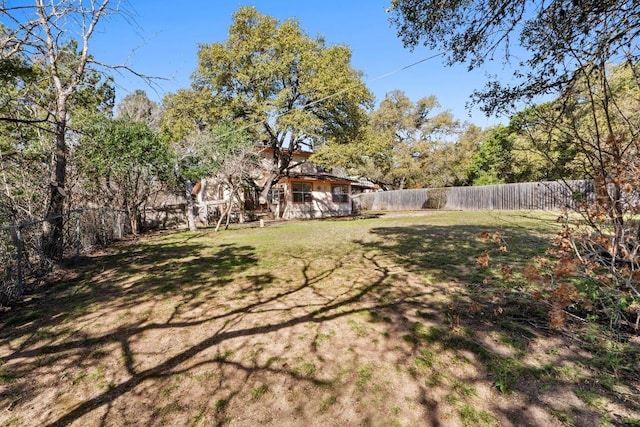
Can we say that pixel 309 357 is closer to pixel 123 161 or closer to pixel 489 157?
pixel 123 161

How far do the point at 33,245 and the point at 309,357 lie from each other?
586 centimetres

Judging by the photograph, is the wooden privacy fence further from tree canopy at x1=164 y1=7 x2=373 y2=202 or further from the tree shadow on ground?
the tree shadow on ground

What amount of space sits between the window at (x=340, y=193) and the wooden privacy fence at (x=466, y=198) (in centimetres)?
652

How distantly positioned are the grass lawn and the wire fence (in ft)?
1.21

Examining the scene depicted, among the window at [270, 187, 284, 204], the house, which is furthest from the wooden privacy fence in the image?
the window at [270, 187, 284, 204]

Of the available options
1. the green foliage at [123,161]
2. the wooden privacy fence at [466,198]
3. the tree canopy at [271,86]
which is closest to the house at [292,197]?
the tree canopy at [271,86]

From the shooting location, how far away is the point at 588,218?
99.0 inches

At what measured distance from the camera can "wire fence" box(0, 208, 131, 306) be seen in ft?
13.8

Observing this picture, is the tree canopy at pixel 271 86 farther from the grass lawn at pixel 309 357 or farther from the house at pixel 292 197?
the grass lawn at pixel 309 357

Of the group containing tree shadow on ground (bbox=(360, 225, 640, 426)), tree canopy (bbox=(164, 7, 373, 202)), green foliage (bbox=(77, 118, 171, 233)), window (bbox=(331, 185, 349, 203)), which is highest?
tree canopy (bbox=(164, 7, 373, 202))

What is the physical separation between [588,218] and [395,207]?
82.9 feet

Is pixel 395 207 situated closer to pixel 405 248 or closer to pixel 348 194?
pixel 348 194

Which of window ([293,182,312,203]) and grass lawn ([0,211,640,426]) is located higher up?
window ([293,182,312,203])

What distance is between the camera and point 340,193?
22656 mm
